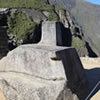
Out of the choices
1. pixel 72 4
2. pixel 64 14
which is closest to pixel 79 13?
pixel 72 4

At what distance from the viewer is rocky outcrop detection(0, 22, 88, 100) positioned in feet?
16.1

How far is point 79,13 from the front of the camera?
197ft

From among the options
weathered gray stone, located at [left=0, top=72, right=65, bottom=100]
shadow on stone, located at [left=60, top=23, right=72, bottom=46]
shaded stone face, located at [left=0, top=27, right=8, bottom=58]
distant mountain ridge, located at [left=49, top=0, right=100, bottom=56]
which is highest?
weathered gray stone, located at [left=0, top=72, right=65, bottom=100]

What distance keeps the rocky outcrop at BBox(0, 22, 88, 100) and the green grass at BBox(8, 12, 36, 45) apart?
52.8ft

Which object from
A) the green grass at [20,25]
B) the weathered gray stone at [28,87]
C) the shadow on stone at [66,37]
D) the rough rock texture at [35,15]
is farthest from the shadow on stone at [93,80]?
the shadow on stone at [66,37]

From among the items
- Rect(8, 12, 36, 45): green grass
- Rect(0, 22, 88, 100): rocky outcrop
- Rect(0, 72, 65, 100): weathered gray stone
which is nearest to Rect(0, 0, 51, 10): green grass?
Rect(8, 12, 36, 45): green grass

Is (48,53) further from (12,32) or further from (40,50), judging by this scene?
(12,32)

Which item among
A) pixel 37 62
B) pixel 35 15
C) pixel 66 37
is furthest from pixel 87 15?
pixel 37 62

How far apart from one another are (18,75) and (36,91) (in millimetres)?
1108

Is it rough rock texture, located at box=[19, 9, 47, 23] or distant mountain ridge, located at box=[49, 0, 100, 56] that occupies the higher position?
rough rock texture, located at box=[19, 9, 47, 23]

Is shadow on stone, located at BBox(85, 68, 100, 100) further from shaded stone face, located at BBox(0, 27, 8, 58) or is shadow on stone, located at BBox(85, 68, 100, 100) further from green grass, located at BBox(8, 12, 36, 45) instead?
green grass, located at BBox(8, 12, 36, 45)

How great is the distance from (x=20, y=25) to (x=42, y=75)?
1948 centimetres

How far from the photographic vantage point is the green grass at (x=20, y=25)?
2208cm

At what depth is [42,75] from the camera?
A: 17.4 feet
